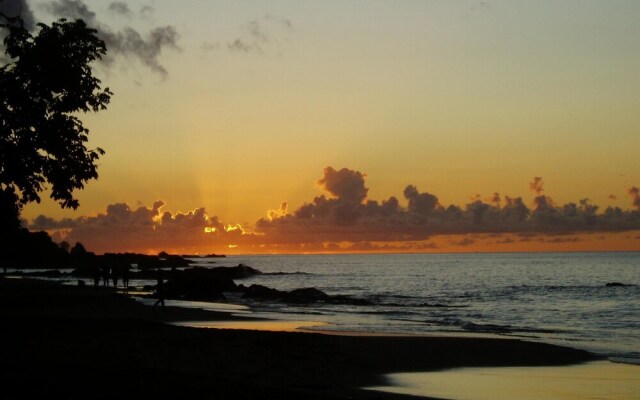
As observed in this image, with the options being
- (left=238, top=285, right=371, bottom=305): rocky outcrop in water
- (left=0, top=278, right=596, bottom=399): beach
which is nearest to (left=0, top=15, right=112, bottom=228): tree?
(left=0, top=278, right=596, bottom=399): beach

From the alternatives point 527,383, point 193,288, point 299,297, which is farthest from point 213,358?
point 193,288

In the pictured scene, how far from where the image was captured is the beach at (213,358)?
47.5ft

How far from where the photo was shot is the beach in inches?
570

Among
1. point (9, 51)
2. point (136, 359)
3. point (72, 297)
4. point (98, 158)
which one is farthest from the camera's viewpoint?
point (72, 297)

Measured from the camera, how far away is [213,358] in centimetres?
2100

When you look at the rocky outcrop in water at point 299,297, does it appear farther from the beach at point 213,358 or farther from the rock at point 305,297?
the beach at point 213,358

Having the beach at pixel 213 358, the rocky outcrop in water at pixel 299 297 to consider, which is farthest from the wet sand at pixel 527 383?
the rocky outcrop in water at pixel 299 297

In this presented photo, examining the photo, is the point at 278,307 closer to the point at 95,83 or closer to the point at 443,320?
the point at 443,320

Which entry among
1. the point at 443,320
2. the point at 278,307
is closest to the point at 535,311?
the point at 443,320

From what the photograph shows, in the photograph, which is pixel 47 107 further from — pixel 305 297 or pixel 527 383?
pixel 305 297

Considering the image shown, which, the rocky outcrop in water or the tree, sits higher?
the tree

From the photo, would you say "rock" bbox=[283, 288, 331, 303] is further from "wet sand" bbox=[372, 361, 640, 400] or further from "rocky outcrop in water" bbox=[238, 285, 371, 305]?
"wet sand" bbox=[372, 361, 640, 400]

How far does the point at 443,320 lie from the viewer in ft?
146

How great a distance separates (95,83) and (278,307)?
32.0 m
